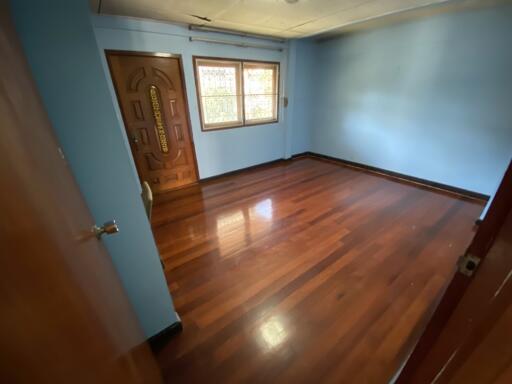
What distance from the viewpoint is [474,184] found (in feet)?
10.0

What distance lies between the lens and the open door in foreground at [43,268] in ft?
→ 1.02

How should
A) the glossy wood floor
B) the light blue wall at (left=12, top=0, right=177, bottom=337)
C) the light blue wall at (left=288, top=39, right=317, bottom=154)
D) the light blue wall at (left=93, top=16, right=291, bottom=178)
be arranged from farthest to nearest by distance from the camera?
the light blue wall at (left=288, top=39, right=317, bottom=154) < the light blue wall at (left=93, top=16, right=291, bottom=178) < the glossy wood floor < the light blue wall at (left=12, top=0, right=177, bottom=337)

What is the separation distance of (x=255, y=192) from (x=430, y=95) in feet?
9.57

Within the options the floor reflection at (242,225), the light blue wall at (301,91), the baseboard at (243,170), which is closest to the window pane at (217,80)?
the light blue wall at (301,91)

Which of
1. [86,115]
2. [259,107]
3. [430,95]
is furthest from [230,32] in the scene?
[86,115]

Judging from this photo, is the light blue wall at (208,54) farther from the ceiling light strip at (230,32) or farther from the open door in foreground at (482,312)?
the open door in foreground at (482,312)

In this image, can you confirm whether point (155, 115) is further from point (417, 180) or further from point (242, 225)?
point (417, 180)

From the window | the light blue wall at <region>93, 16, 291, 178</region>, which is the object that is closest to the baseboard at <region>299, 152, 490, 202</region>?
the light blue wall at <region>93, 16, 291, 178</region>

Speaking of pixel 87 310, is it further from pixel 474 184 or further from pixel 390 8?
pixel 474 184

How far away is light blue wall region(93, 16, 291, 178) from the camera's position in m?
→ 2.55

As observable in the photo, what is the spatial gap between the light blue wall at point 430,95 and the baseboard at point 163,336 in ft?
13.1

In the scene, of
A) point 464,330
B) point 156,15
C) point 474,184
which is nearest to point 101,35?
point 156,15

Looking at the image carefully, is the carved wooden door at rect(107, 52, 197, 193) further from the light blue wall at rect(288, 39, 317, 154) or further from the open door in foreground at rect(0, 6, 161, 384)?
the open door in foreground at rect(0, 6, 161, 384)

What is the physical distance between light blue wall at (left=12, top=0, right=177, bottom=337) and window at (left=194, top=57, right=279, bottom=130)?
2.69 meters
